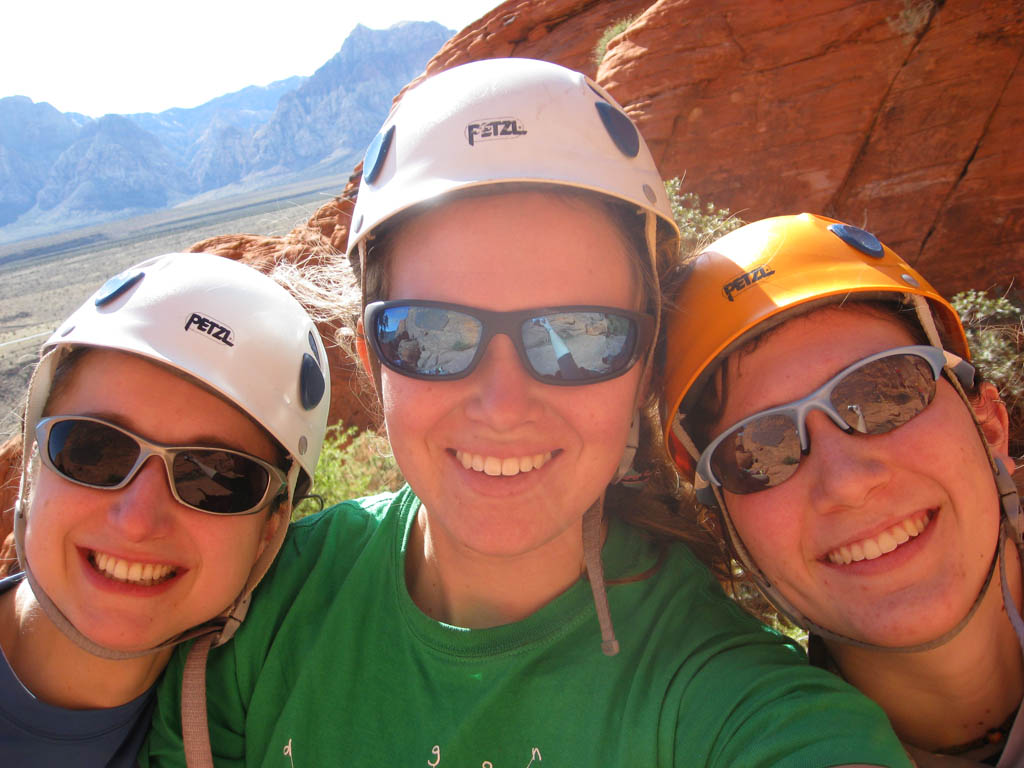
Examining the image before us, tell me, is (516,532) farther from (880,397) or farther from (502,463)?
(880,397)

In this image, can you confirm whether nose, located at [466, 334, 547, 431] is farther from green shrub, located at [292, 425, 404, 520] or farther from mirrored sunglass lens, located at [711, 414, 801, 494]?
green shrub, located at [292, 425, 404, 520]

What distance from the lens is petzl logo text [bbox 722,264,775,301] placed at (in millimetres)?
2039

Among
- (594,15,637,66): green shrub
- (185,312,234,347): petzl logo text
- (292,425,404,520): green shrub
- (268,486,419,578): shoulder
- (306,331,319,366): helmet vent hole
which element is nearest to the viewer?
(185,312,234,347): petzl logo text

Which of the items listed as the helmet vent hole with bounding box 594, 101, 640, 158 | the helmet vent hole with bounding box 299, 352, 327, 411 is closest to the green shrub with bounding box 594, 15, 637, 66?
the helmet vent hole with bounding box 594, 101, 640, 158

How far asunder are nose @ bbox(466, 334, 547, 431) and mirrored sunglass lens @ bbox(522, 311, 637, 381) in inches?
2.1

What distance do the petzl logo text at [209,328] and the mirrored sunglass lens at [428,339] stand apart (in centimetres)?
81

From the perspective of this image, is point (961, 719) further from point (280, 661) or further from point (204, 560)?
point (204, 560)

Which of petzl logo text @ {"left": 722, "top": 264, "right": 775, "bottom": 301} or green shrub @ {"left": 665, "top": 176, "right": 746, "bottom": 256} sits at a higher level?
petzl logo text @ {"left": 722, "top": 264, "right": 775, "bottom": 301}

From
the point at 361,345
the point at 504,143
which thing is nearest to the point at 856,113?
the point at 504,143

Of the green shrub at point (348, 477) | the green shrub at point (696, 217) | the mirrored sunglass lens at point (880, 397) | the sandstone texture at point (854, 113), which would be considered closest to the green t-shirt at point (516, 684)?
the mirrored sunglass lens at point (880, 397)

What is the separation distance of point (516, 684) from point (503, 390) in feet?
2.84

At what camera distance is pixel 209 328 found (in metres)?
2.36

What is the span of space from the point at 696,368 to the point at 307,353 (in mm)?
1598

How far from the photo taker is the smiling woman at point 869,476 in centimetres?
179
